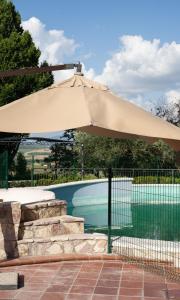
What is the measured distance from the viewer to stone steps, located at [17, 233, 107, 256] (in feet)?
23.5

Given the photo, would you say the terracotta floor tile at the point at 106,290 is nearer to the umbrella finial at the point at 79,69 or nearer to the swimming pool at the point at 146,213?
the swimming pool at the point at 146,213

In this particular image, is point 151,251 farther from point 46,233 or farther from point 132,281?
point 46,233

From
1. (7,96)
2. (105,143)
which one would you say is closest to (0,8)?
(7,96)

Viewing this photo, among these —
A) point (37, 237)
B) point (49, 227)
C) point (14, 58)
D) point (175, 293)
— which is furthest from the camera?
point (14, 58)

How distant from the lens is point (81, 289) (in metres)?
→ 5.60

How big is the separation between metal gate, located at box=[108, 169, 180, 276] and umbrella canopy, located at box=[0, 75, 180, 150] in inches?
92.7

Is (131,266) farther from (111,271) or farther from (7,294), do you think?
(7,294)

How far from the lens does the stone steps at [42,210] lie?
26.0 feet

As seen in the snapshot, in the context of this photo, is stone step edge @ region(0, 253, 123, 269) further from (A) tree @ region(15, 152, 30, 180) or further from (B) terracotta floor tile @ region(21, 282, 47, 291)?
(A) tree @ region(15, 152, 30, 180)

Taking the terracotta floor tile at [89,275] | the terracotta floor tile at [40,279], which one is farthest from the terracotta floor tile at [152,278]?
the terracotta floor tile at [40,279]

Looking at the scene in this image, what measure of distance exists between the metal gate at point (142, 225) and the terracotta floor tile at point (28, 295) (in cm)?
206

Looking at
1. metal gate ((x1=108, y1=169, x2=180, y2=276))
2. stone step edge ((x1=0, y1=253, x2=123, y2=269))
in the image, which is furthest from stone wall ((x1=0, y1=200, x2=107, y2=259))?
metal gate ((x1=108, y1=169, x2=180, y2=276))

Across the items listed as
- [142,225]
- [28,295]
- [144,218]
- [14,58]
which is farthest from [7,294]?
[14,58]

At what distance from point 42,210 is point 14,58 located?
15372mm
